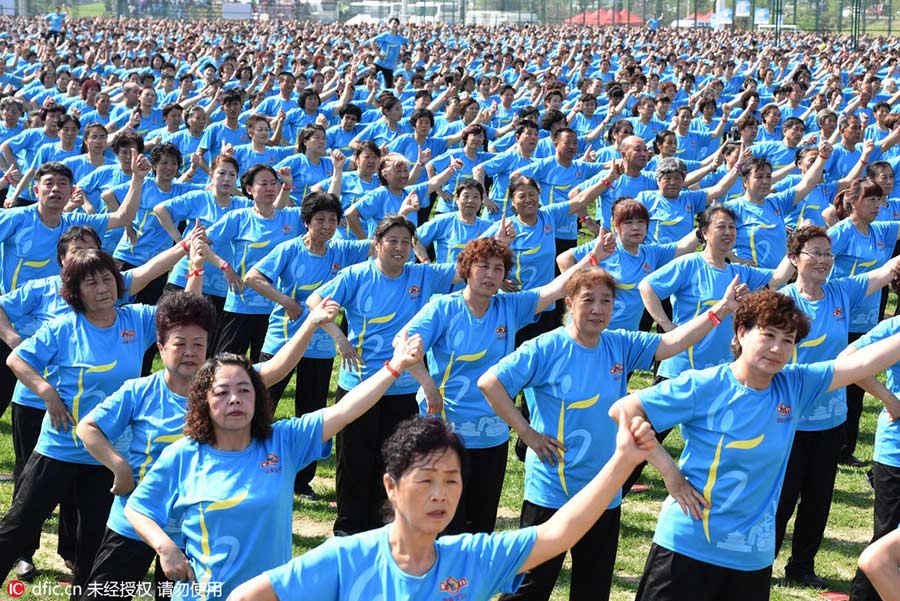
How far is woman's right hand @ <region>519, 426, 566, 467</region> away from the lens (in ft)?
19.1

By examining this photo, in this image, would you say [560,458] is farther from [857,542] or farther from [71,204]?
[71,204]

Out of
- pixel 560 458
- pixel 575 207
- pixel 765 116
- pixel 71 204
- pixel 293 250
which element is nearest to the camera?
pixel 560 458

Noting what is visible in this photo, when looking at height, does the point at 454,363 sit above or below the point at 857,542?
above

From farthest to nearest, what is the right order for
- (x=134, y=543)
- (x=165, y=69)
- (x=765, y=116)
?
(x=165, y=69) → (x=765, y=116) → (x=134, y=543)

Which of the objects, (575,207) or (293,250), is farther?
(575,207)

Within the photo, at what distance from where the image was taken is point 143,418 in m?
5.51

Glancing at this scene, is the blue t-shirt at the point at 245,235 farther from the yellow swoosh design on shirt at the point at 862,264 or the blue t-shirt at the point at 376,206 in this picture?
the yellow swoosh design on shirt at the point at 862,264

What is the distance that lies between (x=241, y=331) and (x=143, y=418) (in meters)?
3.84

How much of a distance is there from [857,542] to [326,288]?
3554 mm

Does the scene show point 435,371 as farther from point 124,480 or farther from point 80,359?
point 124,480

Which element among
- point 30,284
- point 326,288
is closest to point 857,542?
point 326,288

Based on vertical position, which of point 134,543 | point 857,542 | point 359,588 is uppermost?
point 359,588

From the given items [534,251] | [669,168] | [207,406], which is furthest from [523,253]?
[207,406]

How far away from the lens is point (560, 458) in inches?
231
